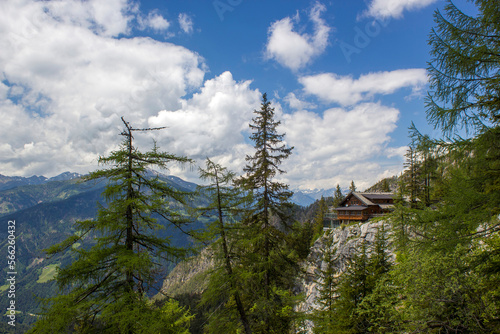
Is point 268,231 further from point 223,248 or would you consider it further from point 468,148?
point 468,148

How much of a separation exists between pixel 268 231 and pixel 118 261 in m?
9.62

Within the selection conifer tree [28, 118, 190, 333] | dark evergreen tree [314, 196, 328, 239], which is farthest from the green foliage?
dark evergreen tree [314, 196, 328, 239]

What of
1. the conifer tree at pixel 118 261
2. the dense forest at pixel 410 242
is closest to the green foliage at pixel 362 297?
the dense forest at pixel 410 242

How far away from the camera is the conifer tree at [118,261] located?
245 inches

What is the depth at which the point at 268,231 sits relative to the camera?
47.8 feet

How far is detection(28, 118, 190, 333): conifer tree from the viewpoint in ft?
20.4

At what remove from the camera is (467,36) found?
20.2ft

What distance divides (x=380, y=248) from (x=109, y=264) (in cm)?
1293

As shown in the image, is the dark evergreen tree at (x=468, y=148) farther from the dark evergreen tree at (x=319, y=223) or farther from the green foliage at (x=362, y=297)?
the dark evergreen tree at (x=319, y=223)

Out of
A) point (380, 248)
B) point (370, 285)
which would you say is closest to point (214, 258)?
point (370, 285)

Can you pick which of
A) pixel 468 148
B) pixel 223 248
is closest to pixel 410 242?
pixel 468 148

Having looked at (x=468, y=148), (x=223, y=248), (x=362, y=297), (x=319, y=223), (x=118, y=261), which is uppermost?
(x=468, y=148)

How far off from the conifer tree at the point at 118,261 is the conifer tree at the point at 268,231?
276 inches

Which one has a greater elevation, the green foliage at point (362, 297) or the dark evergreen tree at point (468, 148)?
the dark evergreen tree at point (468, 148)
